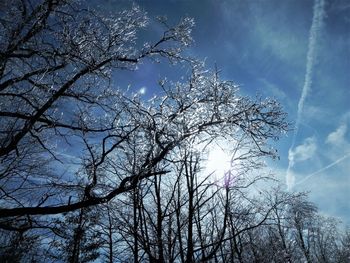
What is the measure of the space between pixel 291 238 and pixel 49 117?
3137cm

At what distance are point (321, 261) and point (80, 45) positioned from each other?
40402 millimetres

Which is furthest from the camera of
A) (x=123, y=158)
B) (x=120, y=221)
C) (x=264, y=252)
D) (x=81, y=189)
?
(x=264, y=252)

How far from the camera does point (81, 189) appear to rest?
5281mm

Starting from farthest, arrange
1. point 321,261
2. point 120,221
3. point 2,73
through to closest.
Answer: point 321,261
point 120,221
point 2,73

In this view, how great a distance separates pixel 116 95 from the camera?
5520 mm

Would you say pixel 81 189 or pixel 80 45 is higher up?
pixel 80 45

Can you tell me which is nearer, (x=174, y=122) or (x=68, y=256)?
(x=174, y=122)

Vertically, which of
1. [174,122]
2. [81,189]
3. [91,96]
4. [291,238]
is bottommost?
[81,189]

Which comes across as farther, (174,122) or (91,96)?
(91,96)

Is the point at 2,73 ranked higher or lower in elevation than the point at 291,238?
lower

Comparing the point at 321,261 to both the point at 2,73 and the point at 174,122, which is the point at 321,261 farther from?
the point at 2,73

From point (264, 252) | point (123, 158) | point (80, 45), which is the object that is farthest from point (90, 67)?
point (264, 252)

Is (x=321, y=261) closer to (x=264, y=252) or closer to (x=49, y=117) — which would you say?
(x=264, y=252)

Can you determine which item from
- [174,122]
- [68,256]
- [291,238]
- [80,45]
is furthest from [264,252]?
[80,45]
